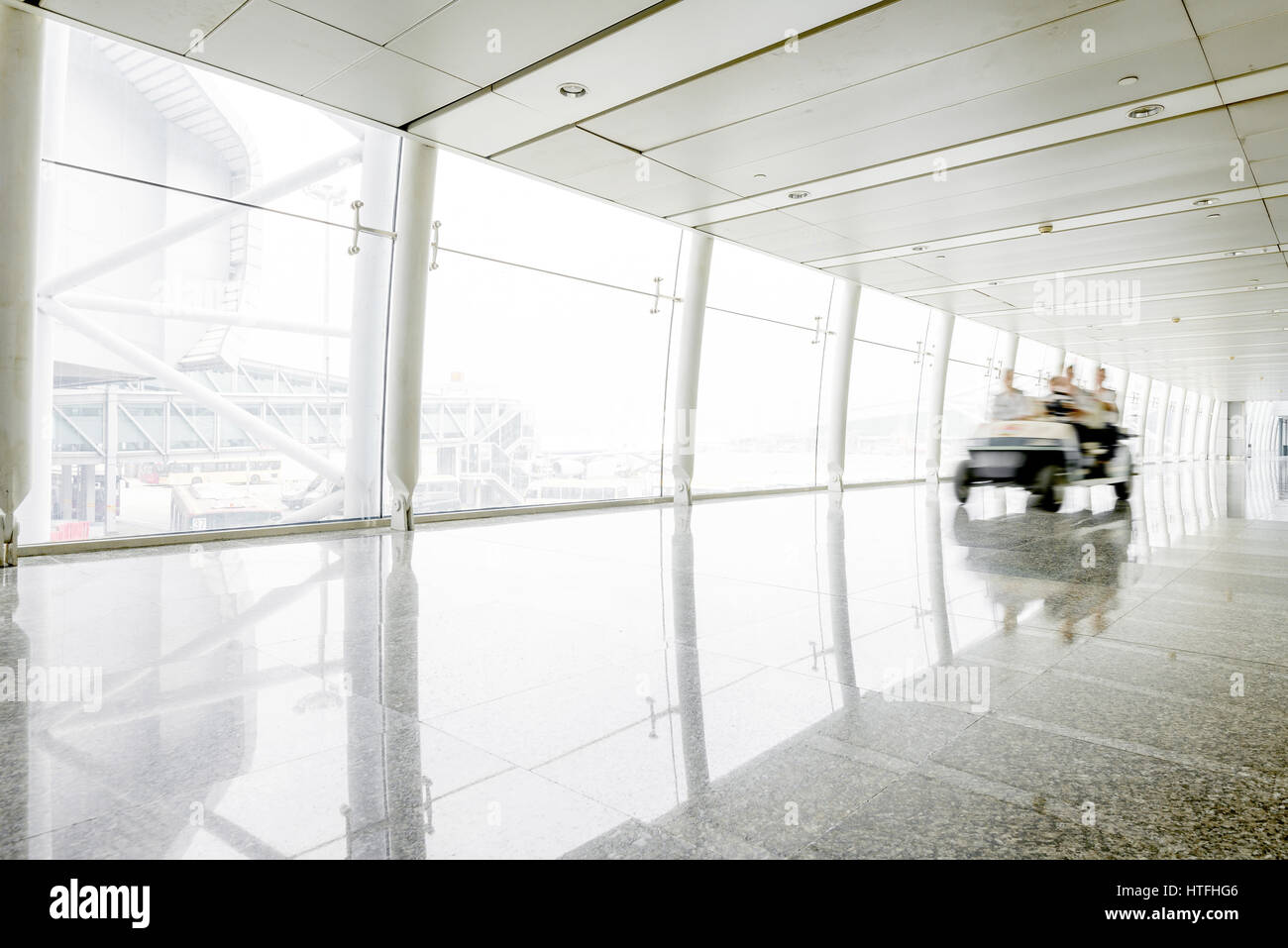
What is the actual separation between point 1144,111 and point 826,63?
329 cm

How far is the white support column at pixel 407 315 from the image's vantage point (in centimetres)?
942

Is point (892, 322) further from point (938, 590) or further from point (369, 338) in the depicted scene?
point (938, 590)

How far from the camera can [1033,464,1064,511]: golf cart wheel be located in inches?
459

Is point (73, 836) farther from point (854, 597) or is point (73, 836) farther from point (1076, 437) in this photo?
point (1076, 437)

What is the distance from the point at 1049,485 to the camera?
1177 cm

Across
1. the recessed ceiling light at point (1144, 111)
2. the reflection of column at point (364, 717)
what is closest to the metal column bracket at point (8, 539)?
the reflection of column at point (364, 717)

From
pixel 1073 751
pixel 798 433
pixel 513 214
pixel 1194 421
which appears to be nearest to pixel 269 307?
pixel 513 214

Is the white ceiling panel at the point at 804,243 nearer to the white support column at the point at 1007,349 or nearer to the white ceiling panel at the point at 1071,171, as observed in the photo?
the white ceiling panel at the point at 1071,171

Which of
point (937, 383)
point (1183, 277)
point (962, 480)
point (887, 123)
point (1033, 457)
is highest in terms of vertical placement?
point (1183, 277)

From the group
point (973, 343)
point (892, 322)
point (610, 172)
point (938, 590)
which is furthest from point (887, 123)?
point (973, 343)

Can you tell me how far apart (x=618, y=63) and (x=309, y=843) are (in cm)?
619

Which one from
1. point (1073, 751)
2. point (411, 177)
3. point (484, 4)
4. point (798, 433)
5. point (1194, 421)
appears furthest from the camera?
point (1194, 421)
